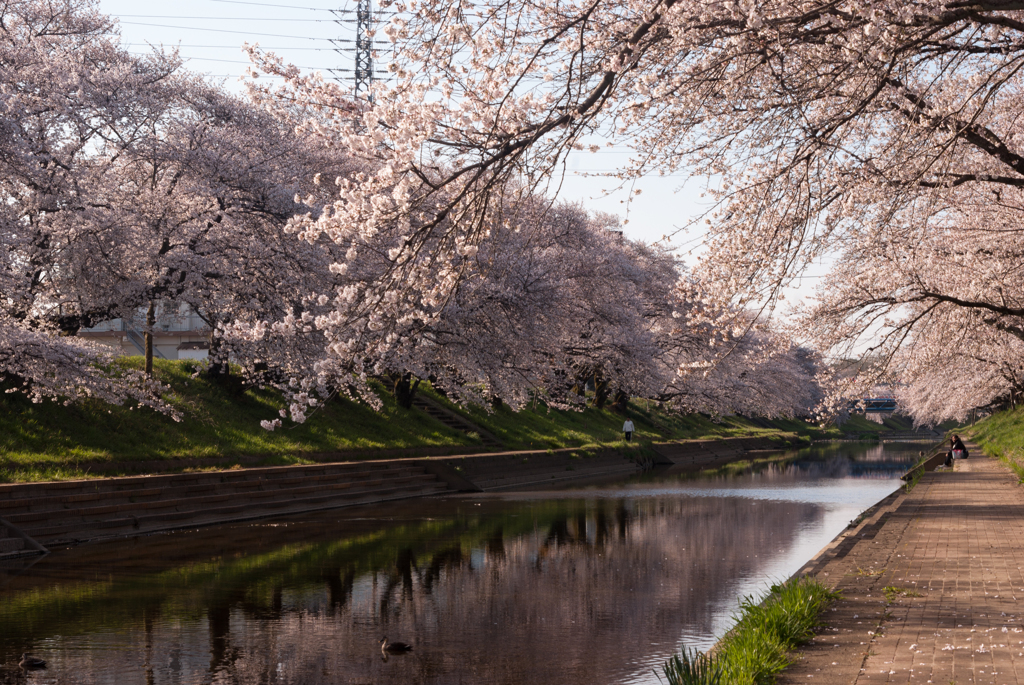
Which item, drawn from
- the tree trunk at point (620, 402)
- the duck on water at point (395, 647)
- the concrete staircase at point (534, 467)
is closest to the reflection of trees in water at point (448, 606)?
the duck on water at point (395, 647)

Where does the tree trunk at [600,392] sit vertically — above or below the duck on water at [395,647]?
above

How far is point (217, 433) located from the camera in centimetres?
2772

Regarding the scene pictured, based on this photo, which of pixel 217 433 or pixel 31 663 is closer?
pixel 31 663

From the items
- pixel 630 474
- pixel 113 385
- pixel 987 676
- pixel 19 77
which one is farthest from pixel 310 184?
pixel 987 676

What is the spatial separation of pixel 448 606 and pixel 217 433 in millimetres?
17510

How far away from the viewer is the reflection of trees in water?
8977 millimetres

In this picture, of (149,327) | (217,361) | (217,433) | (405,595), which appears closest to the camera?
(405,595)

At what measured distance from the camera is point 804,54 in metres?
10.6

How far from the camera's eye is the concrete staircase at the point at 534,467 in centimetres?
3158

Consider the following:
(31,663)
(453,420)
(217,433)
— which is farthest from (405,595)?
(453,420)

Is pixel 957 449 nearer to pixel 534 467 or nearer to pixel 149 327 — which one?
pixel 534 467

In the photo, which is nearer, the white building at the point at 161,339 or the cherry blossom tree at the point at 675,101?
the cherry blossom tree at the point at 675,101

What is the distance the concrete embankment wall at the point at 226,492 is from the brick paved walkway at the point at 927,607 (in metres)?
13.3

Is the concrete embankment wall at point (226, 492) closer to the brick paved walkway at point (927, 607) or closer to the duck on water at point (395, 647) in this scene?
the duck on water at point (395, 647)
